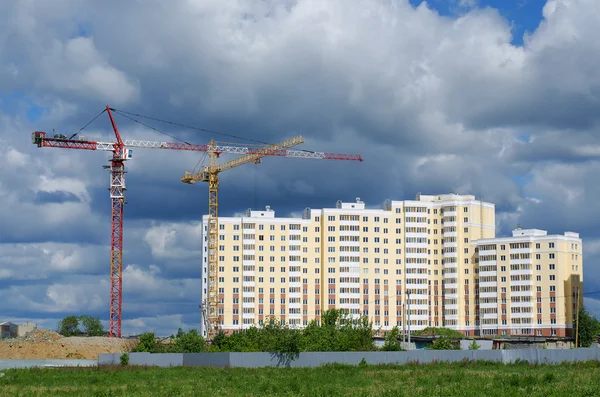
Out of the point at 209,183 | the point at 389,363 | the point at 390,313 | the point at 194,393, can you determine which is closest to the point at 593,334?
the point at 390,313

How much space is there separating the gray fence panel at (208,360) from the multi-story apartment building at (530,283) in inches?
4135

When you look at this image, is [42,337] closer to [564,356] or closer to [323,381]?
[564,356]

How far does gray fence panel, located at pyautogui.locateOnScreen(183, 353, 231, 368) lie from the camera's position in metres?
96.7

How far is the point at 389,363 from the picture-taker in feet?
310

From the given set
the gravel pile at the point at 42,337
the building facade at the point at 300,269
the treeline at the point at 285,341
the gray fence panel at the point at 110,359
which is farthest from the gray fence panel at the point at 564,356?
the building facade at the point at 300,269

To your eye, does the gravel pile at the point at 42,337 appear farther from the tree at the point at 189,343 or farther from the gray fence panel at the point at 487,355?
the gray fence panel at the point at 487,355

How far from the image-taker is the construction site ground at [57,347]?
14362cm

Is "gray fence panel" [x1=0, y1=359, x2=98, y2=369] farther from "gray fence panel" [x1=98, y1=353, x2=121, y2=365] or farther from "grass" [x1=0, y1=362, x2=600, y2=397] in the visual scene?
"grass" [x1=0, y1=362, x2=600, y2=397]

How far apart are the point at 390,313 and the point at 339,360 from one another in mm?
103495

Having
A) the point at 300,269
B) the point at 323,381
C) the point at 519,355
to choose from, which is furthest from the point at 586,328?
the point at 323,381

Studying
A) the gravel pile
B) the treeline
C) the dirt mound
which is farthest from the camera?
the dirt mound

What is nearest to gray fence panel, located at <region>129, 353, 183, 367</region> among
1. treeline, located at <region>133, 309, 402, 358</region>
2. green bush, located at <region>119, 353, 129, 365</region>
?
green bush, located at <region>119, 353, 129, 365</region>

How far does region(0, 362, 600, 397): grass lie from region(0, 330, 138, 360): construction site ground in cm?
5211

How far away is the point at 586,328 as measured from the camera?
180m
